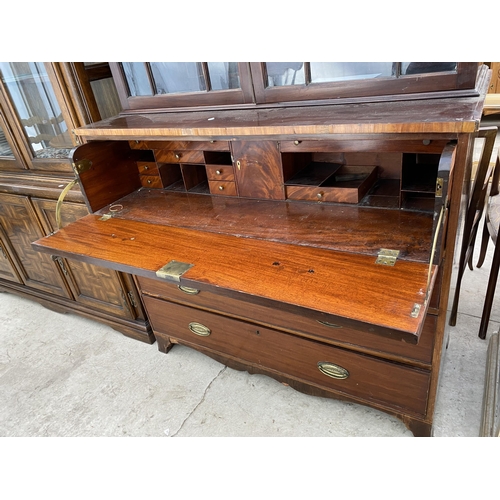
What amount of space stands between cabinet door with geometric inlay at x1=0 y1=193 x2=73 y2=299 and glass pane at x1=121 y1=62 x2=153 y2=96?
952 mm

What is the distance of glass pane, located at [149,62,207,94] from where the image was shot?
163cm

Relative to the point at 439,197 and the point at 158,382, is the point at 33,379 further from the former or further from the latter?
the point at 439,197

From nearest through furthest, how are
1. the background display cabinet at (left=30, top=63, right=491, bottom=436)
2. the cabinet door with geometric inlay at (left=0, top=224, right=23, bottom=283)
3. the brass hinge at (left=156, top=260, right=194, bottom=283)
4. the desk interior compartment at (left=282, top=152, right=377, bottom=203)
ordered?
the background display cabinet at (left=30, top=63, right=491, bottom=436) < the brass hinge at (left=156, top=260, right=194, bottom=283) < the desk interior compartment at (left=282, top=152, right=377, bottom=203) < the cabinet door with geometric inlay at (left=0, top=224, right=23, bottom=283)

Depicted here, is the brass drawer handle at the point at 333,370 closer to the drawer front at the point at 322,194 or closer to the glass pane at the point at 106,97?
the drawer front at the point at 322,194

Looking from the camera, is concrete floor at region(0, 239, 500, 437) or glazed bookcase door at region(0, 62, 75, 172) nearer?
concrete floor at region(0, 239, 500, 437)

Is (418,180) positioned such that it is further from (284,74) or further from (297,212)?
(284,74)

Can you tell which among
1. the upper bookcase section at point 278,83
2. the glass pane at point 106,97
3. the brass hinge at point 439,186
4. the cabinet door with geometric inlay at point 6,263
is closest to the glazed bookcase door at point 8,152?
the cabinet door with geometric inlay at point 6,263

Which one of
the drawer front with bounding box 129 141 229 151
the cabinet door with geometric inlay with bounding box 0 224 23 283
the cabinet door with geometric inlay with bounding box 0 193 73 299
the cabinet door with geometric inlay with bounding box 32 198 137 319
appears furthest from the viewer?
the cabinet door with geometric inlay with bounding box 0 224 23 283

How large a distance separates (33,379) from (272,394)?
1342 mm

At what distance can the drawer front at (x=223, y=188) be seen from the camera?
1656mm

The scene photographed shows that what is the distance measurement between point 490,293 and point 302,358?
971 mm

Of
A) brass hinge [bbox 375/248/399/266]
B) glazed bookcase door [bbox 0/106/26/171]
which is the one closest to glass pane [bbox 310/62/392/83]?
brass hinge [bbox 375/248/399/266]

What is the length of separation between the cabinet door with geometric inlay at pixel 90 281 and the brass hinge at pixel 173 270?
0.99 m

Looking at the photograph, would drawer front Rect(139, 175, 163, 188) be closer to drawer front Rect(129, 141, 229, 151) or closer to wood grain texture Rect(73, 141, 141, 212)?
wood grain texture Rect(73, 141, 141, 212)
